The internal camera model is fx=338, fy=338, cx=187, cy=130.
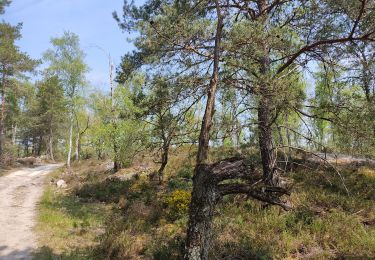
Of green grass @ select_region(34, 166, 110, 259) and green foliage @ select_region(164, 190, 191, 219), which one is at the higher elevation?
green foliage @ select_region(164, 190, 191, 219)

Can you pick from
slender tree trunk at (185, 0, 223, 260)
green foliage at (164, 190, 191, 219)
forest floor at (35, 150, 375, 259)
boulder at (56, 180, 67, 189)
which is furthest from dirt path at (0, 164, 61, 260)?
slender tree trunk at (185, 0, 223, 260)

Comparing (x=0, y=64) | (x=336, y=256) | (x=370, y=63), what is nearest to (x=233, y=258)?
(x=336, y=256)

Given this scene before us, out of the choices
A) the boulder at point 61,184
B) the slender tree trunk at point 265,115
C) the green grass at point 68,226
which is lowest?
the green grass at point 68,226

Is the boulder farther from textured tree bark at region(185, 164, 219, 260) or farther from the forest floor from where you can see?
textured tree bark at region(185, 164, 219, 260)

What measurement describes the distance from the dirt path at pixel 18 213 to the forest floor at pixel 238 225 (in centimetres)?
55

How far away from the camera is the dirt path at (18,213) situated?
1078cm

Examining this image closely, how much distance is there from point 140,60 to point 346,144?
674cm

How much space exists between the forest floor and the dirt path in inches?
21.6

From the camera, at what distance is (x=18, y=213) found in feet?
51.3

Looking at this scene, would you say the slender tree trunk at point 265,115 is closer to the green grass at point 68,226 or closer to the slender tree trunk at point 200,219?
the slender tree trunk at point 200,219

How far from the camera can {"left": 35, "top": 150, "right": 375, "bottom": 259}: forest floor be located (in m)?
9.45

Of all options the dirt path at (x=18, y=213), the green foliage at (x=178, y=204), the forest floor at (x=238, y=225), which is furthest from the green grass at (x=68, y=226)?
the green foliage at (x=178, y=204)

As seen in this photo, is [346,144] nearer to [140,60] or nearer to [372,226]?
[372,226]

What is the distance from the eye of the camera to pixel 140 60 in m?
10.6
